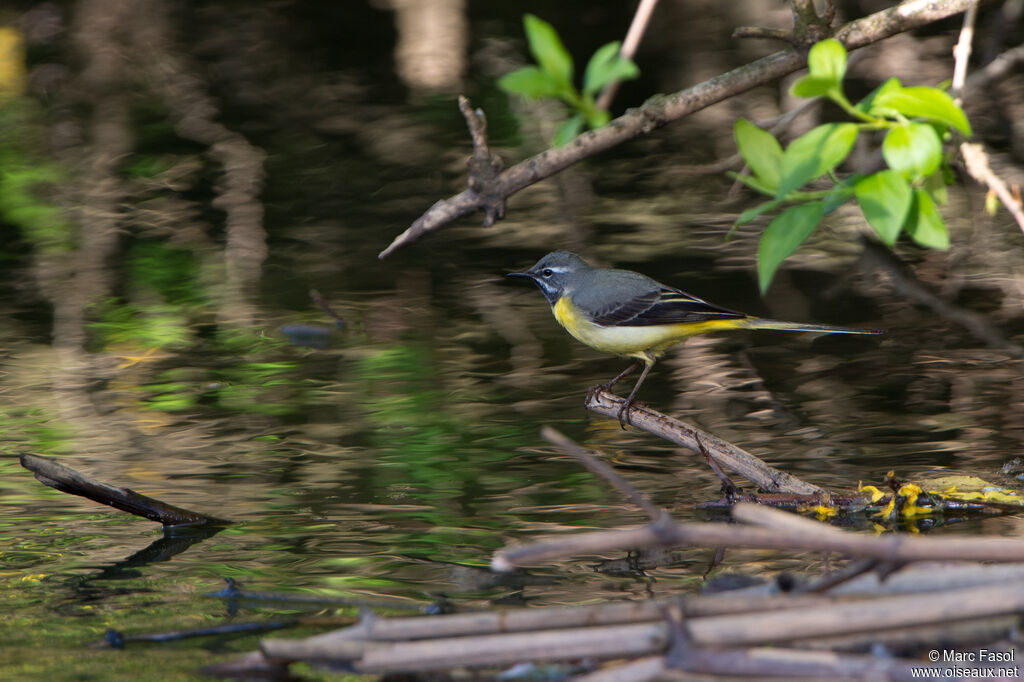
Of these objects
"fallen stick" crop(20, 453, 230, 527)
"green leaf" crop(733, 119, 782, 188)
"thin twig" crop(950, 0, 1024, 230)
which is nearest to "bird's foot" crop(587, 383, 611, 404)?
"fallen stick" crop(20, 453, 230, 527)

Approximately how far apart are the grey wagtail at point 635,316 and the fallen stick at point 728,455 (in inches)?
29.6

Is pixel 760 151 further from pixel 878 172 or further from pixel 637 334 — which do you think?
pixel 637 334

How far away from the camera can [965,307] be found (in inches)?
319

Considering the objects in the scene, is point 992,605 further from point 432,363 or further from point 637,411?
point 432,363

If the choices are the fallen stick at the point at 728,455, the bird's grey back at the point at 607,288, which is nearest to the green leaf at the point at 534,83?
the fallen stick at the point at 728,455

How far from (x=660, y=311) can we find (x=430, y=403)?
1.40m

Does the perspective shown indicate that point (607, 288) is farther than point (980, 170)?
Yes

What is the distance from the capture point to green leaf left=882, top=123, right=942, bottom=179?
3.38 m

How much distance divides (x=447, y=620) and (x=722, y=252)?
6387mm

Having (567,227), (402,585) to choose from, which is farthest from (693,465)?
(567,227)

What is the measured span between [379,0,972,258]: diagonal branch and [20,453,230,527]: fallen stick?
4.71ft

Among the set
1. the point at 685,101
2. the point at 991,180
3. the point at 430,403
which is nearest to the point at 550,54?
the point at 685,101

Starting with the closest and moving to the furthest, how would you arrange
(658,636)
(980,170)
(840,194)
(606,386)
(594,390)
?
(658,636) < (840,194) < (980,170) < (594,390) < (606,386)

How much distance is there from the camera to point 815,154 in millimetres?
3475
